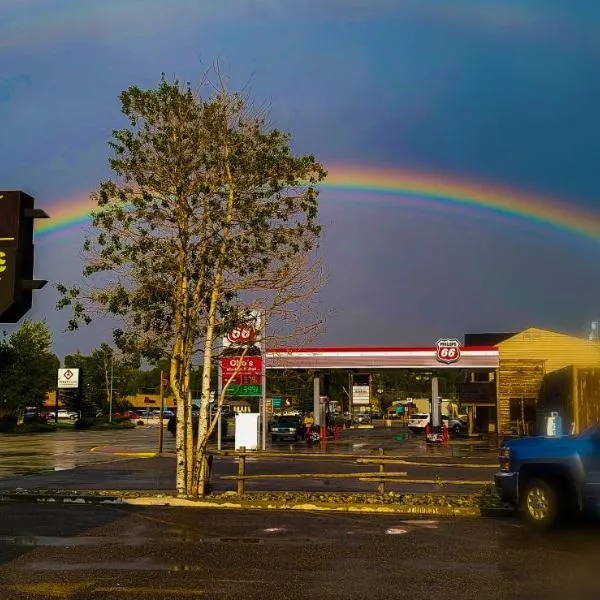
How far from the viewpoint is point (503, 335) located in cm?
7388

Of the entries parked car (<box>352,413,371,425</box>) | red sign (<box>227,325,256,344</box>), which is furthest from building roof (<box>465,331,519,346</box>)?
red sign (<box>227,325,256,344</box>)

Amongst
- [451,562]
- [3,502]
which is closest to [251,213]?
[3,502]

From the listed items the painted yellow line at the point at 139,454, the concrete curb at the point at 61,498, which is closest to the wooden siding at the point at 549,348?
the painted yellow line at the point at 139,454

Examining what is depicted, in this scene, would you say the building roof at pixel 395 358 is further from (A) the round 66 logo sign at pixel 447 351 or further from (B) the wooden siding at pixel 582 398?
(B) the wooden siding at pixel 582 398

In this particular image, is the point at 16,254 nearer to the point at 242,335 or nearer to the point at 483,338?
the point at 242,335

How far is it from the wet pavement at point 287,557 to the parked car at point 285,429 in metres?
34.0

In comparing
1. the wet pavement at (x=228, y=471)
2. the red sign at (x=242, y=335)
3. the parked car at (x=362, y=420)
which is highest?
the red sign at (x=242, y=335)

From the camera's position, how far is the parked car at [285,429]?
48.3m

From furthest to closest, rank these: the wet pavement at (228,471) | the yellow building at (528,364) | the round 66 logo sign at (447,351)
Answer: the yellow building at (528,364) → the round 66 logo sign at (447,351) → the wet pavement at (228,471)

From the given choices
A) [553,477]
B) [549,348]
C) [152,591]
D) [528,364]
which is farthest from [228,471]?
[549,348]

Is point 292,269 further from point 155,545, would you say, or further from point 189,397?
point 155,545

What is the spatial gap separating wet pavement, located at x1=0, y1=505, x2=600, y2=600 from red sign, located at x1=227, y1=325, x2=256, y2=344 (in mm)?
4186

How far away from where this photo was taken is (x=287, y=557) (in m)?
10.2

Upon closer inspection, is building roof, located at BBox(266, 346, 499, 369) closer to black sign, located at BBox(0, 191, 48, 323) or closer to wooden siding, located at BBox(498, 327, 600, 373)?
wooden siding, located at BBox(498, 327, 600, 373)
